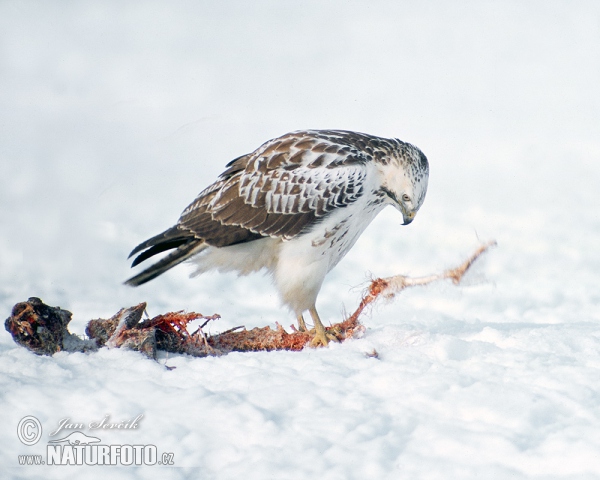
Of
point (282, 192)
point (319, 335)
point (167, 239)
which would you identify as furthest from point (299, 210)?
point (167, 239)

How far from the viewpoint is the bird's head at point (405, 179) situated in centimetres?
720

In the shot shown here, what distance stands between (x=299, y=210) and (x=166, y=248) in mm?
1324

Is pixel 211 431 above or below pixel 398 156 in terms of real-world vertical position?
below

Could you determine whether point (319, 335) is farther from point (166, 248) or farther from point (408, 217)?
point (166, 248)

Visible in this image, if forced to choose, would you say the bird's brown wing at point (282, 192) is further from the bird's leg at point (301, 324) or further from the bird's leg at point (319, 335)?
the bird's leg at point (301, 324)

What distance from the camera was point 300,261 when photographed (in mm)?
7332

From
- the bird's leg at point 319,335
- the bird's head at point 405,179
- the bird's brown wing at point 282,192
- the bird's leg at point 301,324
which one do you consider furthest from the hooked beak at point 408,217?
the bird's leg at point 301,324

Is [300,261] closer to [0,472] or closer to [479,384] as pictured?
[479,384]

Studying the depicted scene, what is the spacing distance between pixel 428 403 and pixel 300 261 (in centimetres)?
225

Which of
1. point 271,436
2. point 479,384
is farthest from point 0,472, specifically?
point 479,384

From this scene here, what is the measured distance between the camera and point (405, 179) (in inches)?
283

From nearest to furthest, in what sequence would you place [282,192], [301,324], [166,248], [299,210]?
[299,210]
[282,192]
[166,248]
[301,324]

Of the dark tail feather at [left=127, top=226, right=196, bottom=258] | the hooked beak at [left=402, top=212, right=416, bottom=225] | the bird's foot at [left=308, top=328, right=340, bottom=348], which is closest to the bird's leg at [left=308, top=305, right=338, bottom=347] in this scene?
the bird's foot at [left=308, top=328, right=340, bottom=348]

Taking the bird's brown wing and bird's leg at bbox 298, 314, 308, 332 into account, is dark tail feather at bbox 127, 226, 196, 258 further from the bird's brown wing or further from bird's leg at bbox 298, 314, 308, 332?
bird's leg at bbox 298, 314, 308, 332
